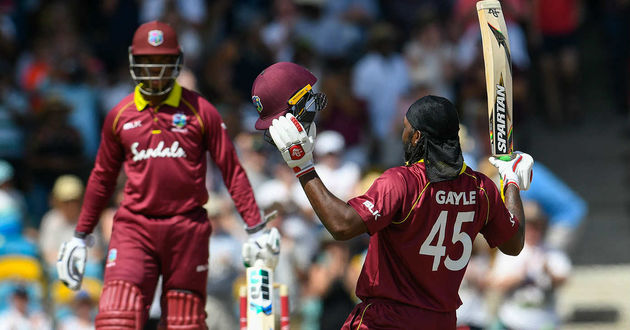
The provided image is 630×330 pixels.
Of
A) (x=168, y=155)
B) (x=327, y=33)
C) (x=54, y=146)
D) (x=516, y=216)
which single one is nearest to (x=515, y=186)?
(x=516, y=216)

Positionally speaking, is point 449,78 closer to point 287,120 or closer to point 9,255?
point 9,255

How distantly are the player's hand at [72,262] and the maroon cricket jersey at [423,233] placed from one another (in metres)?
2.26

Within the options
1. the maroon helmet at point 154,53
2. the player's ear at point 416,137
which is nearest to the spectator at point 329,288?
the maroon helmet at point 154,53

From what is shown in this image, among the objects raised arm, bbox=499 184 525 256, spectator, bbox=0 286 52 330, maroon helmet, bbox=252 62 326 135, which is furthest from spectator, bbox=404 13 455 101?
maroon helmet, bbox=252 62 326 135

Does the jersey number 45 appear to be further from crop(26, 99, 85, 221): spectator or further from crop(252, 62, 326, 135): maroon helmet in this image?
crop(26, 99, 85, 221): spectator

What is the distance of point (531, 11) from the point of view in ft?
47.8

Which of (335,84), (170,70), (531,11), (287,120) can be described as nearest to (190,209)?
(170,70)

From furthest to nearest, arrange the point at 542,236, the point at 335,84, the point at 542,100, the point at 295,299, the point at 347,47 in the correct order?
the point at 542,100
the point at 347,47
the point at 335,84
the point at 295,299
the point at 542,236

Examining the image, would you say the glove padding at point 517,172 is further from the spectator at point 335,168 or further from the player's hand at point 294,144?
the spectator at point 335,168

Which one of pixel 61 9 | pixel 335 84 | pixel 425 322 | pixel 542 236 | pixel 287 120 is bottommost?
pixel 425 322

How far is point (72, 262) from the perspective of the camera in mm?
7543

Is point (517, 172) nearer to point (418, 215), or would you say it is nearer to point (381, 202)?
point (418, 215)

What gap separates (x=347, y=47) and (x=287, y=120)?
821 centimetres

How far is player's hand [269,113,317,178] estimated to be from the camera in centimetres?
576
